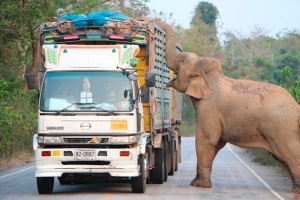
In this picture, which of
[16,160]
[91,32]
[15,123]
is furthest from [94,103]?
[15,123]

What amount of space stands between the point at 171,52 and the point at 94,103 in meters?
4.30

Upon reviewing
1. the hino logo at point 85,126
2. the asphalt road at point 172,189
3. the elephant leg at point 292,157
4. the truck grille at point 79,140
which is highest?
the hino logo at point 85,126

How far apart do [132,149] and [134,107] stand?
2.70 feet

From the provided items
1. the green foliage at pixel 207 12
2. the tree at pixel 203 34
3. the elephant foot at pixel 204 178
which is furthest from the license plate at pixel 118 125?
the green foliage at pixel 207 12

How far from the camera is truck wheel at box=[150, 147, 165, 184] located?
56.4 feet

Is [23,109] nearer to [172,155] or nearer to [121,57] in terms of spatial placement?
[172,155]

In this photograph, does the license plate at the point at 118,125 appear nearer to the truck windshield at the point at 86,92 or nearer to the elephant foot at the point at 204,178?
the truck windshield at the point at 86,92

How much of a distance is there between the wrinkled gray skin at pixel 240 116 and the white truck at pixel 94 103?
157cm

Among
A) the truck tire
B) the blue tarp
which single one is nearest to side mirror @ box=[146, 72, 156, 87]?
the blue tarp

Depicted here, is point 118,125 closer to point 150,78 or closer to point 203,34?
point 150,78

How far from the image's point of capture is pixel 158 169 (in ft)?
56.5

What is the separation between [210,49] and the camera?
258 ft

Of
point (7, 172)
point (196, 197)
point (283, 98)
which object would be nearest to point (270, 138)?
point (283, 98)

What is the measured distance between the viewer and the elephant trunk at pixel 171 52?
17812 millimetres
